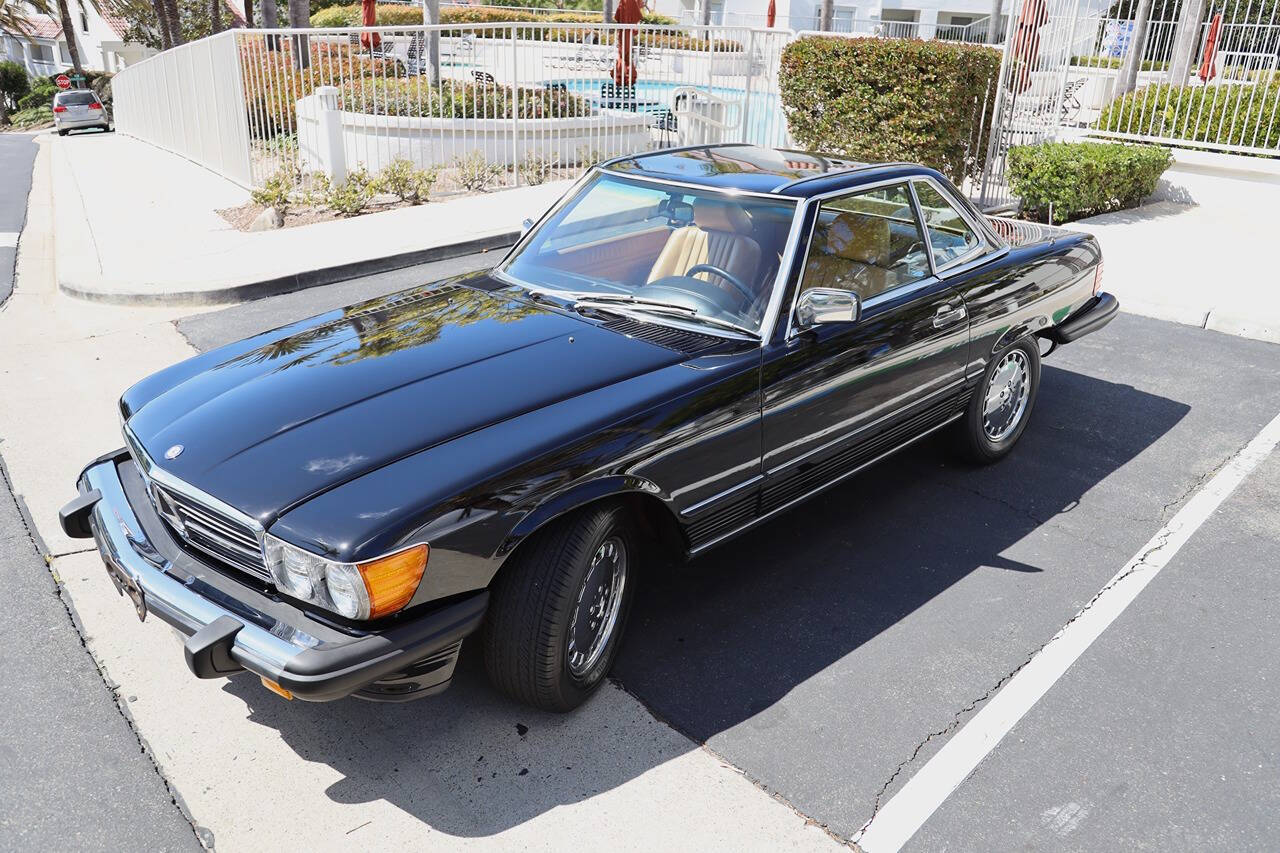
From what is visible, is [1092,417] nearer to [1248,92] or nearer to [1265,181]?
[1265,181]

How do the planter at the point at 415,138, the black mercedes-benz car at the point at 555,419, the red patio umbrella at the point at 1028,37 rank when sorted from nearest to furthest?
the black mercedes-benz car at the point at 555,419 < the red patio umbrella at the point at 1028,37 < the planter at the point at 415,138

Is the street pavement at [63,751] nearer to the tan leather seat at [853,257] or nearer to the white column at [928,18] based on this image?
the tan leather seat at [853,257]

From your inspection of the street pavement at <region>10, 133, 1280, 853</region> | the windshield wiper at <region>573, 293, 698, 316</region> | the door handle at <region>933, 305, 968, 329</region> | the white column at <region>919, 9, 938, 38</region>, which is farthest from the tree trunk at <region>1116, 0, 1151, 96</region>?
the white column at <region>919, 9, 938, 38</region>

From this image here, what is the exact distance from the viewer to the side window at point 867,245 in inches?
165

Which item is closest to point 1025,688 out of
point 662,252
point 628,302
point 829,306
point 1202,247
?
point 829,306

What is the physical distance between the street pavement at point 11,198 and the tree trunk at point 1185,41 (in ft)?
47.9

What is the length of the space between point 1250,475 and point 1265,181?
7.73m

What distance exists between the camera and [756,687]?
363 centimetres

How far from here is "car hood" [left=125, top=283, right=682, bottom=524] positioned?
3.11 meters

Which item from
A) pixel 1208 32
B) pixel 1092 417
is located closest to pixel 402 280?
pixel 1092 417

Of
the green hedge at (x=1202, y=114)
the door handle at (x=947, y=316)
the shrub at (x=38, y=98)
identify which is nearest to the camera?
the door handle at (x=947, y=316)

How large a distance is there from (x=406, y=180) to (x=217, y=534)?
954cm

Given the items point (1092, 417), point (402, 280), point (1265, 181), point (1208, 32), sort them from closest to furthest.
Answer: point (1092, 417) < point (402, 280) < point (1265, 181) < point (1208, 32)

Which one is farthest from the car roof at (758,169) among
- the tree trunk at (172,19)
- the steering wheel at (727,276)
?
the tree trunk at (172,19)
